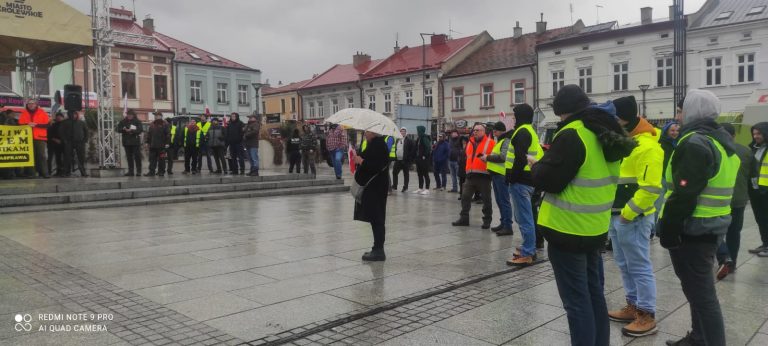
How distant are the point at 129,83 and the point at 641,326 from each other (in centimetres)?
4540

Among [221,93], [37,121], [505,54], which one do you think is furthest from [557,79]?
[37,121]

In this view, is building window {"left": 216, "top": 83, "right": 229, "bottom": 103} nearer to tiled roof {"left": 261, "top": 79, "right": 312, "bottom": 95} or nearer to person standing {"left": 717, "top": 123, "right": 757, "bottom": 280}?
tiled roof {"left": 261, "top": 79, "right": 312, "bottom": 95}

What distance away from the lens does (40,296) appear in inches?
208

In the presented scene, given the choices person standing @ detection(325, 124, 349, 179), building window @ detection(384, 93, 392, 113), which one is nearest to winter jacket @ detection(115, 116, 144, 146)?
person standing @ detection(325, 124, 349, 179)

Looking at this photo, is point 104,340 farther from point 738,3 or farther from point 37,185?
point 738,3

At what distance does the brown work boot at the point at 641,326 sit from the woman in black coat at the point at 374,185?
317 cm

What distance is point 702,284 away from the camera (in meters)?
3.70

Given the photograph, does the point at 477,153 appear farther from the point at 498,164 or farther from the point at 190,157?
the point at 190,157

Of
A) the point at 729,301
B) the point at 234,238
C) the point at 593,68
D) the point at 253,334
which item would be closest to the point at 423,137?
the point at 234,238

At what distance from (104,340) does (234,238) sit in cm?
428

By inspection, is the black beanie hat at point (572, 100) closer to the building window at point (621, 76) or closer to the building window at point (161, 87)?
the building window at point (621, 76)

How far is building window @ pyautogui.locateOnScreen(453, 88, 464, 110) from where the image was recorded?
153ft

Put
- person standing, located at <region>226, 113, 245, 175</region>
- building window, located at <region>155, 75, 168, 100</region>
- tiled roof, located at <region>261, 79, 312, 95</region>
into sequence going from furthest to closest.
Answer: tiled roof, located at <region>261, 79, 312, 95</region> → building window, located at <region>155, 75, 168, 100</region> → person standing, located at <region>226, 113, 245, 175</region>

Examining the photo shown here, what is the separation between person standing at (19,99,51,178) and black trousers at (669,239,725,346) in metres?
15.1
